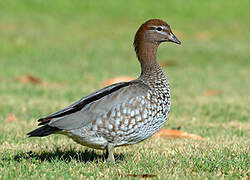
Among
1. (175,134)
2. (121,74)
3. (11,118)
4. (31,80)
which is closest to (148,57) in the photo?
(175,134)

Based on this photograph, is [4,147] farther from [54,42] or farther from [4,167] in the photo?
[54,42]

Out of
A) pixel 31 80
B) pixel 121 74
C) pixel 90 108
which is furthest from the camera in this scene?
pixel 121 74

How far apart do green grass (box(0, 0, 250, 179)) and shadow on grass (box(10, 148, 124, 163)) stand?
0.01 metres

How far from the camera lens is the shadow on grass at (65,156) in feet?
16.7

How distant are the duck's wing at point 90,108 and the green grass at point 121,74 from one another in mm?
381

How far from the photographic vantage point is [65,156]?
536 cm

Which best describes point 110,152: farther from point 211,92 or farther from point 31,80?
point 31,80

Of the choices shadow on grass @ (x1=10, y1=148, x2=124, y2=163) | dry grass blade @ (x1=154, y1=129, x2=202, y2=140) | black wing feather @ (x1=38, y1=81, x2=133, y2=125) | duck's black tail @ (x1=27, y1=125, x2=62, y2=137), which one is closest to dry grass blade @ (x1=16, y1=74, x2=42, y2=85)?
dry grass blade @ (x1=154, y1=129, x2=202, y2=140)

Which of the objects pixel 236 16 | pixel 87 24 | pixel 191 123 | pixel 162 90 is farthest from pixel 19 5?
pixel 162 90

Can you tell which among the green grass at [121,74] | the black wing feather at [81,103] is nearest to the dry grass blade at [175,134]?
the green grass at [121,74]

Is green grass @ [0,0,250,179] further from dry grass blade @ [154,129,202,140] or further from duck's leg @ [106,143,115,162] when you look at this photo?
dry grass blade @ [154,129,202,140]

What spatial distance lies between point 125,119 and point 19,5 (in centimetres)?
2516

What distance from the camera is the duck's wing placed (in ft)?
15.2

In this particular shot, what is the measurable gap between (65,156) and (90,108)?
889mm
